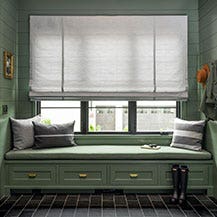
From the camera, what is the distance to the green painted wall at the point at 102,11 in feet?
16.3

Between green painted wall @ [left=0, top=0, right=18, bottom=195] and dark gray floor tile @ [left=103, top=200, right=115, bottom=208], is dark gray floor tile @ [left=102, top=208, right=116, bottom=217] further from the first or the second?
green painted wall @ [left=0, top=0, right=18, bottom=195]

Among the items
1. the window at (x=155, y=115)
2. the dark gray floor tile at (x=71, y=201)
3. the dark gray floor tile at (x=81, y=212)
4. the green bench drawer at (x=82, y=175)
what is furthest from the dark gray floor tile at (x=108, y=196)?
the window at (x=155, y=115)

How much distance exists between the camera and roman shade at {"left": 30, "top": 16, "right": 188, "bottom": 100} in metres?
4.91

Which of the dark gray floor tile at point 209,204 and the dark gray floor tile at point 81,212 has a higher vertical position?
the dark gray floor tile at point 209,204

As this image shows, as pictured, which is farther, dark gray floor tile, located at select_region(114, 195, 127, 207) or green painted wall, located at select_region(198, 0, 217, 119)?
green painted wall, located at select_region(198, 0, 217, 119)

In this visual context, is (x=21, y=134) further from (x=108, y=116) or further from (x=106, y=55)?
(x=106, y=55)

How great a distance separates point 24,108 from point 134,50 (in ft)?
6.46

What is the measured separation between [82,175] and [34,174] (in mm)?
652

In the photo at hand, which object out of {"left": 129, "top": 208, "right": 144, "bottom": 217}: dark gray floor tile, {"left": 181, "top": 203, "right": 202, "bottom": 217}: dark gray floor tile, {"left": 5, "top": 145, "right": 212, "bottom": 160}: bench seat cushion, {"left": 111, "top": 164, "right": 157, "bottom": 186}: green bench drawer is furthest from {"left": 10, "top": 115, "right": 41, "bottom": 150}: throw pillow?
{"left": 181, "top": 203, "right": 202, "bottom": 217}: dark gray floor tile

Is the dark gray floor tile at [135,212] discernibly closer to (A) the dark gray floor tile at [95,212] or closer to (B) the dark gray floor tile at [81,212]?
(A) the dark gray floor tile at [95,212]

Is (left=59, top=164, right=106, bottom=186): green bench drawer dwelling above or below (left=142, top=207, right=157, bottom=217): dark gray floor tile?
above

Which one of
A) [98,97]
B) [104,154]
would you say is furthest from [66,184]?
[98,97]

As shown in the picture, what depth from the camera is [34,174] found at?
4.24 metres

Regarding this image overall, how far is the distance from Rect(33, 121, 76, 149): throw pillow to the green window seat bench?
292mm
